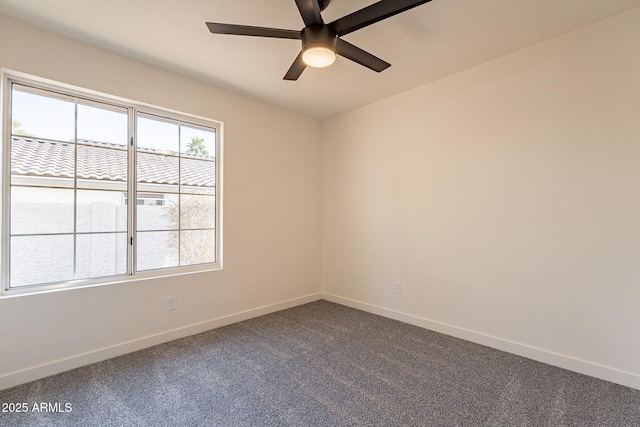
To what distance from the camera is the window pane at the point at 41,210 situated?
212 centimetres

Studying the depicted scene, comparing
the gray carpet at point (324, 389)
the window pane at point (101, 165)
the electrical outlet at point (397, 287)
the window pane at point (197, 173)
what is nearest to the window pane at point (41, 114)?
the window pane at point (101, 165)

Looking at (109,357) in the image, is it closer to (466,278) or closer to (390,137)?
(466,278)

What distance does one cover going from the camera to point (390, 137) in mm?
3371

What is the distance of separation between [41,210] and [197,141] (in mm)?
1415

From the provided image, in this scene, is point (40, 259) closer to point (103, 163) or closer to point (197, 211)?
point (103, 163)

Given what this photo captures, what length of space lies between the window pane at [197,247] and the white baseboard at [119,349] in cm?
65

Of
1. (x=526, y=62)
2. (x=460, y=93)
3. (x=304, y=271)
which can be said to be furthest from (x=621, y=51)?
(x=304, y=271)

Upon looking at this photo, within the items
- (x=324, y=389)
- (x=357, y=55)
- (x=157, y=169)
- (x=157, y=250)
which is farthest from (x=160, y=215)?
(x=357, y=55)

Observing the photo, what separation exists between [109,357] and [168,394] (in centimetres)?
85

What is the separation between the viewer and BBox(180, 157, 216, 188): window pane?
9.79 feet

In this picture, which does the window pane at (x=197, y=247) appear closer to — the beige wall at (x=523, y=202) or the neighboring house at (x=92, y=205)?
the neighboring house at (x=92, y=205)

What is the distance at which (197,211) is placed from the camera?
121 inches

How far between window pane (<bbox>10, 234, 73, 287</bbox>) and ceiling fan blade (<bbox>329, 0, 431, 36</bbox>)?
2.57m

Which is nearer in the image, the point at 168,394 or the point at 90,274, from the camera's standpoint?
the point at 168,394
